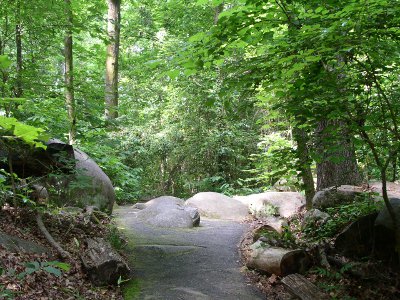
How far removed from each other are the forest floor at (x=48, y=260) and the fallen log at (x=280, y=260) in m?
2.36

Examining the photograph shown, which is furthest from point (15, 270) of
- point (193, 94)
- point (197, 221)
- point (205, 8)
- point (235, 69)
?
point (205, 8)

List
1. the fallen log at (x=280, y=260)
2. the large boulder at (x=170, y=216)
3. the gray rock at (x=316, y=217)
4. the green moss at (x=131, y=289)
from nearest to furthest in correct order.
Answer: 1. the green moss at (x=131, y=289)
2. the fallen log at (x=280, y=260)
3. the gray rock at (x=316, y=217)
4. the large boulder at (x=170, y=216)

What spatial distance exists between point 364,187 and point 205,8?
12143mm

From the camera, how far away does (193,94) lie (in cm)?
1509

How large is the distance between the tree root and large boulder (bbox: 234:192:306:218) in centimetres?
722

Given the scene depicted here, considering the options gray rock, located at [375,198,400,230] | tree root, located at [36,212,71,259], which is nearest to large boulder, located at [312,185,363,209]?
gray rock, located at [375,198,400,230]

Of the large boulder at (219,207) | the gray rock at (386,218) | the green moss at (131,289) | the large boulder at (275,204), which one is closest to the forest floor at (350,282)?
the gray rock at (386,218)

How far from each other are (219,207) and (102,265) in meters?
7.34

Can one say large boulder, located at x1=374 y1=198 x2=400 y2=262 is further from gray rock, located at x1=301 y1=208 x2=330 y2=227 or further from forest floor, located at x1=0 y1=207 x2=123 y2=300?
forest floor, located at x1=0 y1=207 x2=123 y2=300

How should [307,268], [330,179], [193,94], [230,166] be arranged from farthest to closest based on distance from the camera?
[230,166]
[193,94]
[330,179]
[307,268]

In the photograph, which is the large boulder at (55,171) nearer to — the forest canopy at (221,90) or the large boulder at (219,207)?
the forest canopy at (221,90)

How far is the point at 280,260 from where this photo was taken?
229 inches

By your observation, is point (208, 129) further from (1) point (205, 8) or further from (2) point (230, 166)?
(1) point (205, 8)

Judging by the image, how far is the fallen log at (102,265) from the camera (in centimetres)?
521
